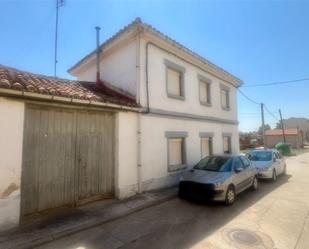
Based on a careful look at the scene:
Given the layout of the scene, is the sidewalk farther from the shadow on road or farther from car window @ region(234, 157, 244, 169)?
car window @ region(234, 157, 244, 169)

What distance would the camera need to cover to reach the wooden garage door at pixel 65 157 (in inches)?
215

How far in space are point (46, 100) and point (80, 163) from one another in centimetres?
210

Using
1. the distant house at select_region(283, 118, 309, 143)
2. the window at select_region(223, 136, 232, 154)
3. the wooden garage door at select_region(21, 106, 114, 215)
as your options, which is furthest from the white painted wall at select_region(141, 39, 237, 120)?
the distant house at select_region(283, 118, 309, 143)

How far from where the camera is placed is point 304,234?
16.1 ft

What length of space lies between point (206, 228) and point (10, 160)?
16.0 feet

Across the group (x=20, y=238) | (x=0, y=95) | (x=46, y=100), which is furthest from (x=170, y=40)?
(x=20, y=238)

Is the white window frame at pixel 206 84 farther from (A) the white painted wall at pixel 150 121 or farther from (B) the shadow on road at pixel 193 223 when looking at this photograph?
(B) the shadow on road at pixel 193 223

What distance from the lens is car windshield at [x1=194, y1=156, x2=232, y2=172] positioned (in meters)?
7.61

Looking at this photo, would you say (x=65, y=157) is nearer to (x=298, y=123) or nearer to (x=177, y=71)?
(x=177, y=71)

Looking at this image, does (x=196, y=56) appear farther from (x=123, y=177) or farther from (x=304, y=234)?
(x=304, y=234)

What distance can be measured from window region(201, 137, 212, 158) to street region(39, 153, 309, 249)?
14.7 ft

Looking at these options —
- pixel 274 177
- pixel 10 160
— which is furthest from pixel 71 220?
pixel 274 177

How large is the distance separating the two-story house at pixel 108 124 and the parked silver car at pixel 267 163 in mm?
2194

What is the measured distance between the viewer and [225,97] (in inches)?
579
